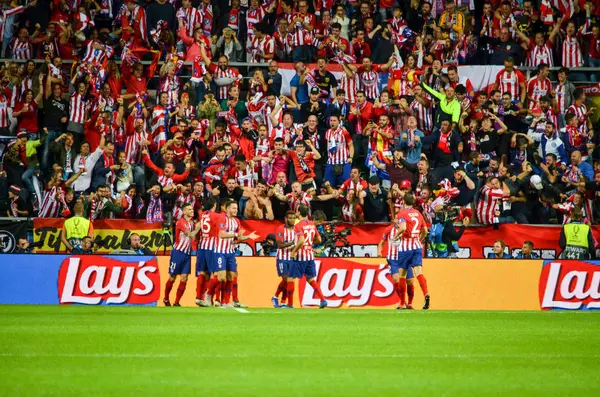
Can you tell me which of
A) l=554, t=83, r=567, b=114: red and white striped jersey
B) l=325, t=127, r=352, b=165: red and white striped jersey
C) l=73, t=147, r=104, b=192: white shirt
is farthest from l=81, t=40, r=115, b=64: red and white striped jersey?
l=554, t=83, r=567, b=114: red and white striped jersey

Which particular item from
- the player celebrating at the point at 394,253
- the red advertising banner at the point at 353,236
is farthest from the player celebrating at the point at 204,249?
the player celebrating at the point at 394,253

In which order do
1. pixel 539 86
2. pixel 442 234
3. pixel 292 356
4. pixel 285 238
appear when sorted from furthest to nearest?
pixel 539 86 → pixel 442 234 → pixel 285 238 → pixel 292 356

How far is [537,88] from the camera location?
25312 mm

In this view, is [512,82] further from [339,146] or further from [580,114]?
[339,146]

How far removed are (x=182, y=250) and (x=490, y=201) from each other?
23.1 ft

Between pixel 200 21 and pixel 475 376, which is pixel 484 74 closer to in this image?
pixel 200 21

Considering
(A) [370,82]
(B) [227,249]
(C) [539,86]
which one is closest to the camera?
(B) [227,249]

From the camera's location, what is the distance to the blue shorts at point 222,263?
1959cm

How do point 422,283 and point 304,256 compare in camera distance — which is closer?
point 422,283

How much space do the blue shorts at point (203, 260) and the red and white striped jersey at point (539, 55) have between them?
11212 mm

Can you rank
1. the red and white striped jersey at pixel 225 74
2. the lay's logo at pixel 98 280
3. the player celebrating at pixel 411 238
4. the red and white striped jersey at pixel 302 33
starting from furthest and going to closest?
the red and white striped jersey at pixel 302 33 → the red and white striped jersey at pixel 225 74 → the lay's logo at pixel 98 280 → the player celebrating at pixel 411 238

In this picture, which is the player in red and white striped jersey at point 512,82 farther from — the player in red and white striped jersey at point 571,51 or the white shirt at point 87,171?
the white shirt at point 87,171

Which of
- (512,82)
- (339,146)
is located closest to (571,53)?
(512,82)

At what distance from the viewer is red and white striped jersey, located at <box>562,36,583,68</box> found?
26.4 metres
